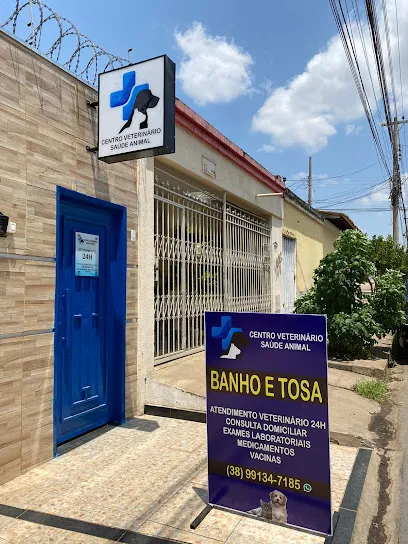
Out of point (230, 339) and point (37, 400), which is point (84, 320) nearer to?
point (37, 400)

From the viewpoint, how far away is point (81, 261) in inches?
185

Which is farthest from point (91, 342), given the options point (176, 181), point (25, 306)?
A: point (176, 181)

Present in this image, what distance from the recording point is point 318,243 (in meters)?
16.3

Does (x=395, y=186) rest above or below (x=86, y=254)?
above

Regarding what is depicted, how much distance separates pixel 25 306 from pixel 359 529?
127 inches

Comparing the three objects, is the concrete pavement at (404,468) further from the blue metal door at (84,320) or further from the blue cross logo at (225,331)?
the blue metal door at (84,320)

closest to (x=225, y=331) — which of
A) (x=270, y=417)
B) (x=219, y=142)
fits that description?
(x=270, y=417)

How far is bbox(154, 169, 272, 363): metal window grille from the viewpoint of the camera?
6.33 metres

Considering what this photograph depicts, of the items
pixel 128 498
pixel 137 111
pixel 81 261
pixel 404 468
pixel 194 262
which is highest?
pixel 137 111

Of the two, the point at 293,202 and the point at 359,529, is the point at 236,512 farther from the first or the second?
the point at 293,202

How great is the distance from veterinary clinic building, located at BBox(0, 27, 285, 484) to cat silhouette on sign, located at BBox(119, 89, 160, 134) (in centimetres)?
→ 66

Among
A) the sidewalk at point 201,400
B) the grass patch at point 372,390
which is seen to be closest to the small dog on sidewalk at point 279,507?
the sidewalk at point 201,400

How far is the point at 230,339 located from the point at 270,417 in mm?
615

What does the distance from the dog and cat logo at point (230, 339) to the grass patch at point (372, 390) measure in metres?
4.23
